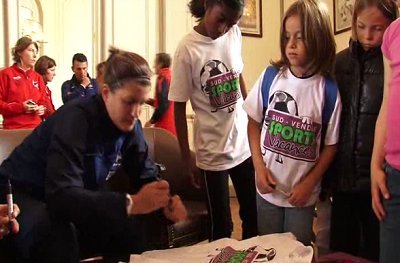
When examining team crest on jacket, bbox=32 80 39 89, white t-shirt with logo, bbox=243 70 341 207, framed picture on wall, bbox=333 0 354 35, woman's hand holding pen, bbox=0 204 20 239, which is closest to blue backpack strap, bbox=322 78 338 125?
white t-shirt with logo, bbox=243 70 341 207

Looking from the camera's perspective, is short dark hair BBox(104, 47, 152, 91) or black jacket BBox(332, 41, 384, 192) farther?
black jacket BBox(332, 41, 384, 192)

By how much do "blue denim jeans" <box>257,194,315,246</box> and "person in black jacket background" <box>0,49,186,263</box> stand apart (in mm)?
281

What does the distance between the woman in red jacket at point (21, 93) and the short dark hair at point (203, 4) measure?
215 centimetres

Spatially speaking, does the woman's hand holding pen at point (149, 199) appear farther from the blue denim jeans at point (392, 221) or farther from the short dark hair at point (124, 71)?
the blue denim jeans at point (392, 221)

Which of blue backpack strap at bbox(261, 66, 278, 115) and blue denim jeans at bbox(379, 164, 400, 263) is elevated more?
blue backpack strap at bbox(261, 66, 278, 115)

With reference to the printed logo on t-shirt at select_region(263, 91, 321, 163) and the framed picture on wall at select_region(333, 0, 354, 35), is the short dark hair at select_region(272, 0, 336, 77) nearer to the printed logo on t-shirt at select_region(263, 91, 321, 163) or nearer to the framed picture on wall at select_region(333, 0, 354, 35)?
the printed logo on t-shirt at select_region(263, 91, 321, 163)

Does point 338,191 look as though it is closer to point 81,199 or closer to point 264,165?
point 264,165

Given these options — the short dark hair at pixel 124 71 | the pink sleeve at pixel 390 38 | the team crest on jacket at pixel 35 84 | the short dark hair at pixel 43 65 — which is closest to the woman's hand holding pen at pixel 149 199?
the short dark hair at pixel 124 71

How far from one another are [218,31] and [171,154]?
104 cm

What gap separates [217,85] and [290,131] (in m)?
0.43

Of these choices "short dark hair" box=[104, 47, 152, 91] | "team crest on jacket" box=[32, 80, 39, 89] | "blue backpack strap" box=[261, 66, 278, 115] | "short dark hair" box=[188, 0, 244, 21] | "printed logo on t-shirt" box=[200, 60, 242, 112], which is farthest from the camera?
"team crest on jacket" box=[32, 80, 39, 89]

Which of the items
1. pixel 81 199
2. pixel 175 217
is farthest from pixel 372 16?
pixel 81 199

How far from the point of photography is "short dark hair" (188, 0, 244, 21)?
5.61 ft

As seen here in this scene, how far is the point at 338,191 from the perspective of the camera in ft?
5.06
